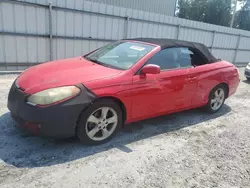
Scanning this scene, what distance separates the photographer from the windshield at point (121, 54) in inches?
147

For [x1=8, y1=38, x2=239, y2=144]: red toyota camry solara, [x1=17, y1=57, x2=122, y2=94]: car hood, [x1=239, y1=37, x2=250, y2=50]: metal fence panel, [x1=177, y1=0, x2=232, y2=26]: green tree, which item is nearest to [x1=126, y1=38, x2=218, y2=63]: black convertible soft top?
[x1=8, y1=38, x2=239, y2=144]: red toyota camry solara

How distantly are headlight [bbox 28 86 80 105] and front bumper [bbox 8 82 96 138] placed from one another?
0.06 metres

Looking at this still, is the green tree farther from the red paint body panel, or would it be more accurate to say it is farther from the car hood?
the car hood

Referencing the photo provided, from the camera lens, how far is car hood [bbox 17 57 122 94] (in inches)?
122

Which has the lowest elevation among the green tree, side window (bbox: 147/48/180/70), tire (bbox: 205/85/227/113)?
tire (bbox: 205/85/227/113)

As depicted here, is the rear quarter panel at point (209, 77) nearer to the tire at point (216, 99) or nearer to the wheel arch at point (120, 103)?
the tire at point (216, 99)

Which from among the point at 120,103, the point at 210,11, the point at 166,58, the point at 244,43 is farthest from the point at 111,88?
the point at 210,11

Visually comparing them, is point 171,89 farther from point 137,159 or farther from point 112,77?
point 137,159

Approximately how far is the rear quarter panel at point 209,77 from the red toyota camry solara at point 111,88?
0.02 metres

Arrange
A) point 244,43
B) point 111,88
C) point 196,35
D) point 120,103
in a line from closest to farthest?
point 111,88
point 120,103
point 196,35
point 244,43

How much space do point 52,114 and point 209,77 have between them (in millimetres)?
3166

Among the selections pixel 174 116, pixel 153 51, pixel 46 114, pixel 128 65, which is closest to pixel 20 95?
pixel 46 114

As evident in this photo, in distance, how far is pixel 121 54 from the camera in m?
4.04

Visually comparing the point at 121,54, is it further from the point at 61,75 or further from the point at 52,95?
the point at 52,95
